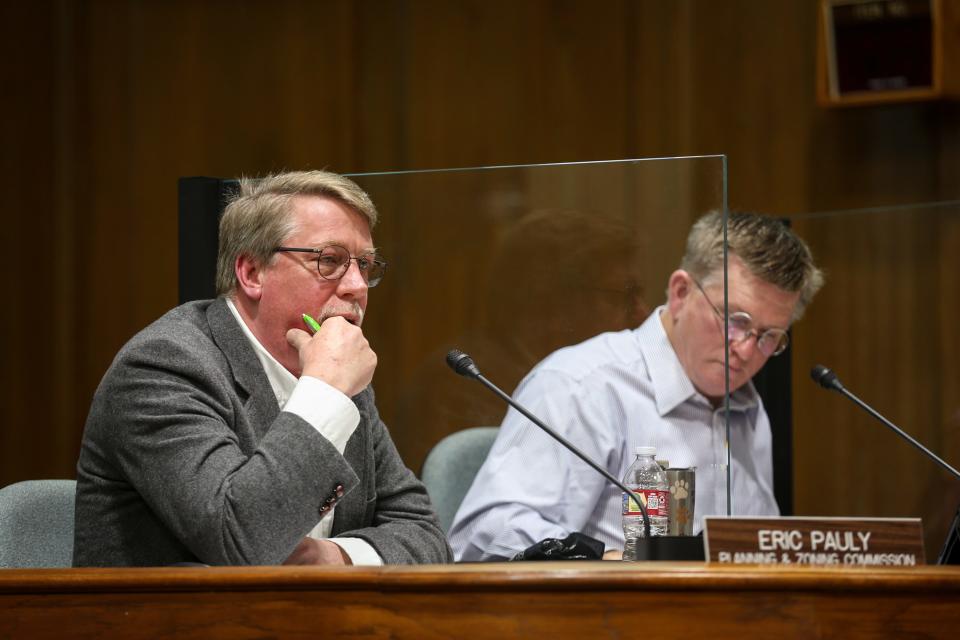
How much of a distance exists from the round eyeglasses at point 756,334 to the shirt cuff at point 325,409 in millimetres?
948

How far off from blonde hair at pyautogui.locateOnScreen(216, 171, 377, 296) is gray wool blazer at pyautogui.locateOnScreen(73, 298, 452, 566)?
0.31ft

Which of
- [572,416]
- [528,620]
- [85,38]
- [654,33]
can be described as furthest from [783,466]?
[85,38]

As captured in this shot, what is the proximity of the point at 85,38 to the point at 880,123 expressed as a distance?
8.51 ft

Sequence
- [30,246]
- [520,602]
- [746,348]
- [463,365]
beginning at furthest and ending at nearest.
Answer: [30,246]
[746,348]
[463,365]
[520,602]

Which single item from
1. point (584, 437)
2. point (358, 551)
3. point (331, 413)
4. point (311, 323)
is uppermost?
point (311, 323)

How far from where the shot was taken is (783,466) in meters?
2.86

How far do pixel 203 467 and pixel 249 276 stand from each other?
42 cm

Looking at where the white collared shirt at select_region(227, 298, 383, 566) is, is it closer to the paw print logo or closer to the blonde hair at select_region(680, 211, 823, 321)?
the paw print logo

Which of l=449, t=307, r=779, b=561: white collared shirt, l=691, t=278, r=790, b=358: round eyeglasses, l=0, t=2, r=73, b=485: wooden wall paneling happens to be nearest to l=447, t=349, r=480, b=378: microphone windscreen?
l=449, t=307, r=779, b=561: white collared shirt

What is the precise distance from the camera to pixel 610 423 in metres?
2.16

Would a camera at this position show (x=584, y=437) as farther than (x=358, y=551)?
Yes

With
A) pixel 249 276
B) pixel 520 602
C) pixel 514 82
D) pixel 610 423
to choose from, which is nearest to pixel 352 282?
pixel 249 276

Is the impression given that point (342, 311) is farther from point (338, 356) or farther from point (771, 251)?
point (771, 251)

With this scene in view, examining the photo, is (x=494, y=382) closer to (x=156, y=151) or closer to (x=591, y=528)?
(x=591, y=528)
